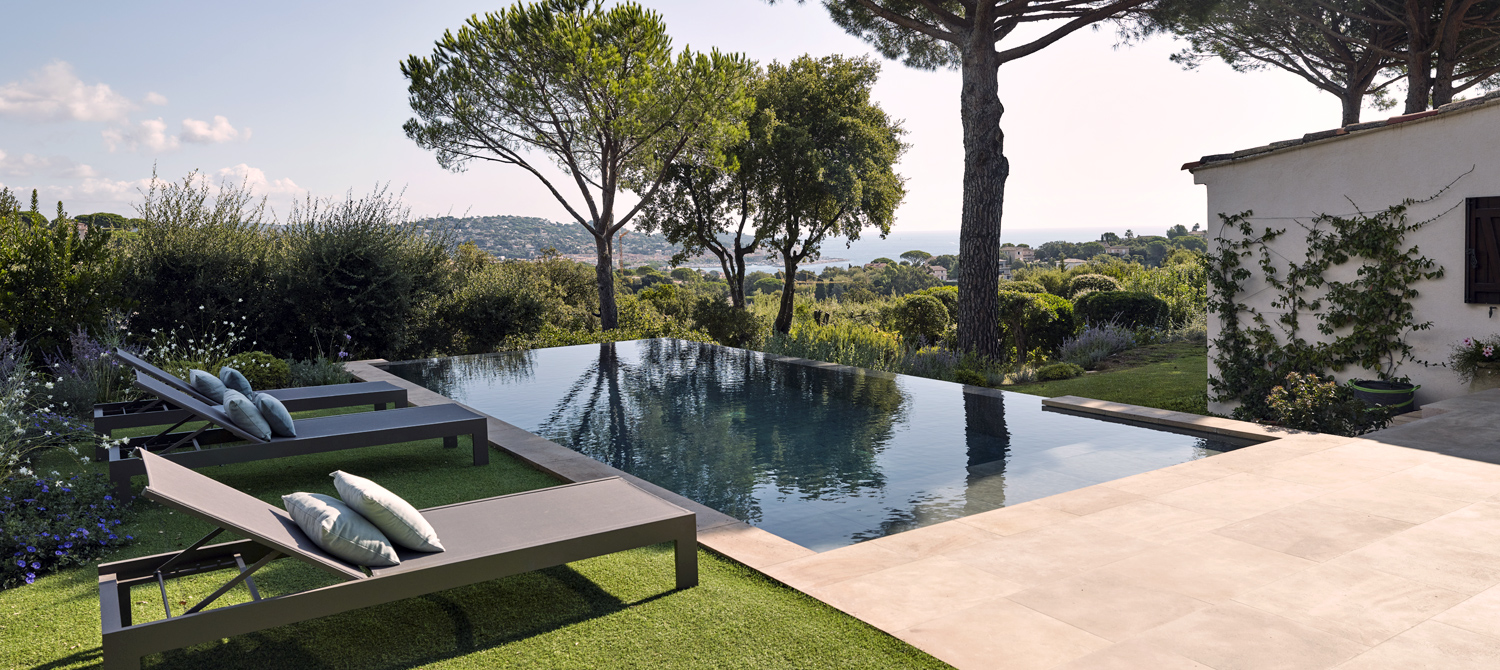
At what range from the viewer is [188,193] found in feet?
34.2

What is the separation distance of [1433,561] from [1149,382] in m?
6.42

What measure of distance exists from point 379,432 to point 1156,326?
12.3 meters

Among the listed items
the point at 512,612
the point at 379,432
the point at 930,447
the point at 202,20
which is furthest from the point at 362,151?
the point at 512,612

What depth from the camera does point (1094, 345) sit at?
38.3 ft

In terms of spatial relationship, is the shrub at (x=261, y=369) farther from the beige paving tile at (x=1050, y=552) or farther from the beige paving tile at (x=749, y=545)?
the beige paving tile at (x=1050, y=552)

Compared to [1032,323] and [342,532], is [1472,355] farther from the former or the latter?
[342,532]

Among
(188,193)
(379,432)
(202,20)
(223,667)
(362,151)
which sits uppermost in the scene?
(202,20)

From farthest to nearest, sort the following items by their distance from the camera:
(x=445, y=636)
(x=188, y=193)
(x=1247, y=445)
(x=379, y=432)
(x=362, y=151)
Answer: (x=362, y=151) → (x=188, y=193) → (x=1247, y=445) → (x=379, y=432) → (x=445, y=636)

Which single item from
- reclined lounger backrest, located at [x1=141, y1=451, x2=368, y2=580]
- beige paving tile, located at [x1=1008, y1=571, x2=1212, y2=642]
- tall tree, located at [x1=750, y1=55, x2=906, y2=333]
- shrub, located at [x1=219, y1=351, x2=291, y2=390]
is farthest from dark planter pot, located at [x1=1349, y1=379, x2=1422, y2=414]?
tall tree, located at [x1=750, y1=55, x2=906, y2=333]

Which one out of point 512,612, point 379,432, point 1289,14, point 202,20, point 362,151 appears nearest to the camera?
point 512,612

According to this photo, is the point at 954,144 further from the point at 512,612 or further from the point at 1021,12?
the point at 512,612

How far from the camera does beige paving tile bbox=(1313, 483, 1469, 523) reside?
3652mm

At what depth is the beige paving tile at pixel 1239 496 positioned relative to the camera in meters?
3.80

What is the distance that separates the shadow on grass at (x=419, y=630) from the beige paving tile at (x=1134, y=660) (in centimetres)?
150
